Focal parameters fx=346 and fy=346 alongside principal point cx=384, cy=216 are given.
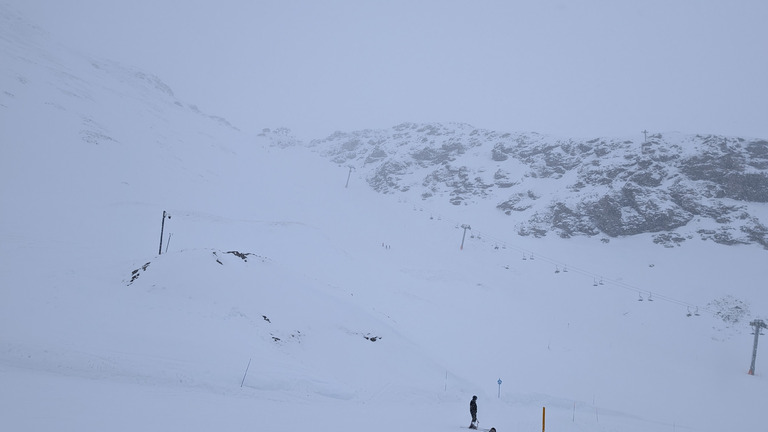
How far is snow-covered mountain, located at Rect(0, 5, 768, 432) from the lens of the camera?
11773mm

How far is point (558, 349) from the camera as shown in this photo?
77.3 feet

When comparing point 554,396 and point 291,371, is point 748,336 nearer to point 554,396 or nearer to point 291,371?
point 554,396

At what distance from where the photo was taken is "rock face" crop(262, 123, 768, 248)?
1598 inches

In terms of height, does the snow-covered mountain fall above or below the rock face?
below

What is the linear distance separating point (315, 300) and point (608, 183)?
46.9m

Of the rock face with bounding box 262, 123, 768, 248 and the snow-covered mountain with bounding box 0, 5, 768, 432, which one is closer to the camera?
the snow-covered mountain with bounding box 0, 5, 768, 432

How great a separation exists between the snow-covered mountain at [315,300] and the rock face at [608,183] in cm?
69

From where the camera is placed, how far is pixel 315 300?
62.5ft

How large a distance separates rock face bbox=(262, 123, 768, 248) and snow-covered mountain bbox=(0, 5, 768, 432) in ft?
2.26

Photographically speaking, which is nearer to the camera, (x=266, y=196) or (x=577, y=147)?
(x=266, y=196)

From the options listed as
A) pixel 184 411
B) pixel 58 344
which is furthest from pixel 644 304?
pixel 58 344

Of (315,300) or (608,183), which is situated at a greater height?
(608,183)

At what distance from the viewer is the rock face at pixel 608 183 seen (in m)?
40.6

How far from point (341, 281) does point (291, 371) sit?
12871mm
